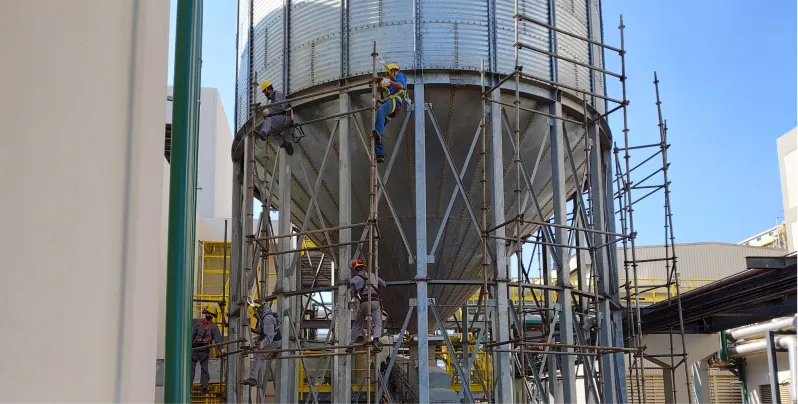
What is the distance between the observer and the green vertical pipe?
10.5 feet

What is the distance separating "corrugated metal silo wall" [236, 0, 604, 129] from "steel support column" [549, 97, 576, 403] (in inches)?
43.8

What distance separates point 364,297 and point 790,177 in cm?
3146

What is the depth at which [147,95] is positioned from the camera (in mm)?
3150

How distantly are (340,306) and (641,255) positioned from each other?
1461 inches

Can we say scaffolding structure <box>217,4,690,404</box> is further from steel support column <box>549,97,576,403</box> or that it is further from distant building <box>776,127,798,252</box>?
distant building <box>776,127,798,252</box>

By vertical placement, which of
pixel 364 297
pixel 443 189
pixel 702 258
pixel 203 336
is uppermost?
pixel 702 258

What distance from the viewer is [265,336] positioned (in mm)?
A: 13312

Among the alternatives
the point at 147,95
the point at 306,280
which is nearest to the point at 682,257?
the point at 306,280

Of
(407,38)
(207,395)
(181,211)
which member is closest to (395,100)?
(407,38)

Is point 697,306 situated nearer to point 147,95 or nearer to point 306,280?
point 306,280

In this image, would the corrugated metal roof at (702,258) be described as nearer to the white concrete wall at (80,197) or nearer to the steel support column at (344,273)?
the steel support column at (344,273)

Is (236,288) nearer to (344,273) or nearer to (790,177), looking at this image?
(344,273)

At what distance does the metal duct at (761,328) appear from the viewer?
21.7m

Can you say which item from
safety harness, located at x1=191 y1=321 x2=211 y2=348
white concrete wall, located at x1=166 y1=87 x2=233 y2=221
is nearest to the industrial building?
safety harness, located at x1=191 y1=321 x2=211 y2=348
